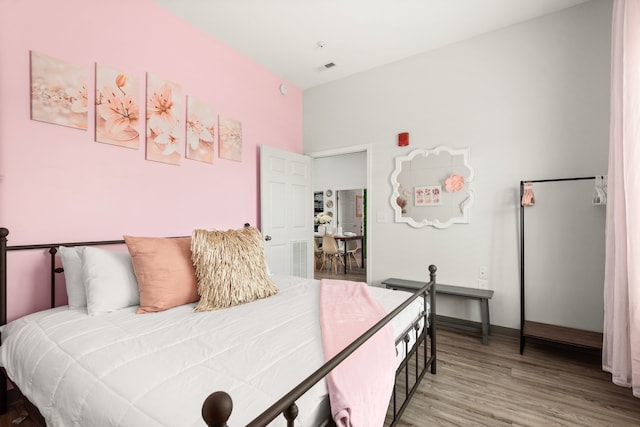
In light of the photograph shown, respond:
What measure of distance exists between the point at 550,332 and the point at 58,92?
12.9 ft

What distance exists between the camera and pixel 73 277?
174cm

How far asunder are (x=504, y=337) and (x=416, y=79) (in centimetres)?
269

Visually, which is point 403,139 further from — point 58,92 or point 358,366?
point 58,92

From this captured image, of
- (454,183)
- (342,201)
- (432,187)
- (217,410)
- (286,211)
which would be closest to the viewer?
(217,410)

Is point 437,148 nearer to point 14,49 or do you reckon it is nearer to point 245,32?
point 245,32

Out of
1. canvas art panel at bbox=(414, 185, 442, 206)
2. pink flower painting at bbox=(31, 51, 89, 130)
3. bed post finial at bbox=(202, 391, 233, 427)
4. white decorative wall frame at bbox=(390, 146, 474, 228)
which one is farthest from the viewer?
canvas art panel at bbox=(414, 185, 442, 206)

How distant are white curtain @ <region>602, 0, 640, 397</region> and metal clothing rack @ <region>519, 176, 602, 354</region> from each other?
0.65 feet

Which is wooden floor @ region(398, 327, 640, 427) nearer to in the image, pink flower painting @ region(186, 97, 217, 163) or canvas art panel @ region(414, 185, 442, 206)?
canvas art panel @ region(414, 185, 442, 206)

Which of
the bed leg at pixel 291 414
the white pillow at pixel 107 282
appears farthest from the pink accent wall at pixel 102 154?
the bed leg at pixel 291 414

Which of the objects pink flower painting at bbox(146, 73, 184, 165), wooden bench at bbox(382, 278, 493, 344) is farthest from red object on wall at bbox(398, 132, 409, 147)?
pink flower painting at bbox(146, 73, 184, 165)

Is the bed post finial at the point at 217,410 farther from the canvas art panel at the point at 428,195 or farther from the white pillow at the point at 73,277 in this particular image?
the canvas art panel at the point at 428,195

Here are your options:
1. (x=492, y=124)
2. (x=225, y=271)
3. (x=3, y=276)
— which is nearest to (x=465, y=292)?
(x=492, y=124)

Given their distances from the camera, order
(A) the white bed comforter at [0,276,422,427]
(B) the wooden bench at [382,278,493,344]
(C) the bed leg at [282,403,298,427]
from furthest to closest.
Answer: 1. (B) the wooden bench at [382,278,493,344]
2. (A) the white bed comforter at [0,276,422,427]
3. (C) the bed leg at [282,403,298,427]

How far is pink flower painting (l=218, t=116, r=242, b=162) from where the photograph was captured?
3004mm
